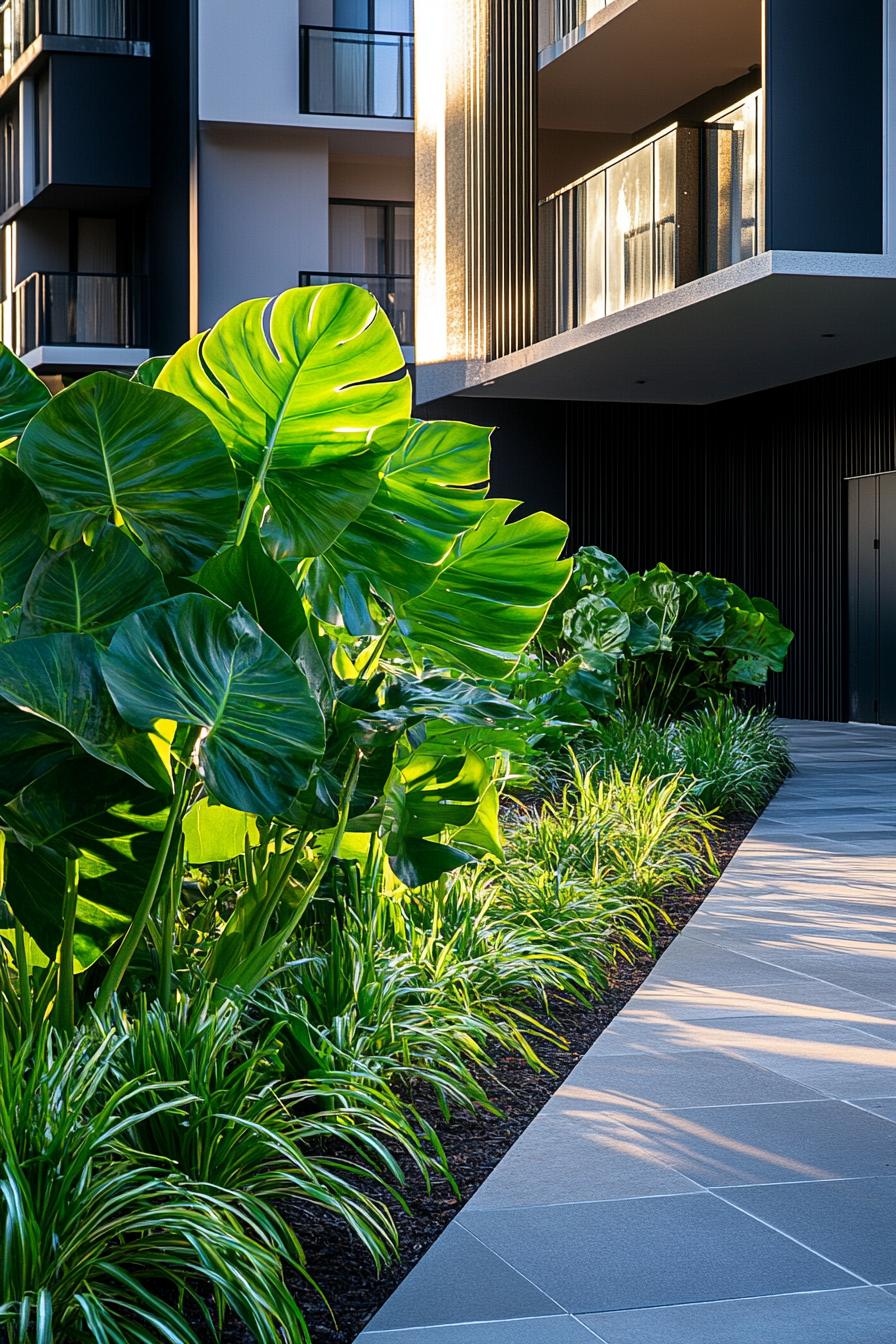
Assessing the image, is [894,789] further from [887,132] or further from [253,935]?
[253,935]

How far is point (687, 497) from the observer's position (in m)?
21.9

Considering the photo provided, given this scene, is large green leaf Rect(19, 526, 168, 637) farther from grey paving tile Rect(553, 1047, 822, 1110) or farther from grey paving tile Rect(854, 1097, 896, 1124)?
grey paving tile Rect(854, 1097, 896, 1124)

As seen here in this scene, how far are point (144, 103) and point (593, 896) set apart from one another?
22.1m

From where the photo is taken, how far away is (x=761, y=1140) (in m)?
3.94

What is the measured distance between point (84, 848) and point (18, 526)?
27.4 inches

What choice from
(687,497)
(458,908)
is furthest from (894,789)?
(687,497)

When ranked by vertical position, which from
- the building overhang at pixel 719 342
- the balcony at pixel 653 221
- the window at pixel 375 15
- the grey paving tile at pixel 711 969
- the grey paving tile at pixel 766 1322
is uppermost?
the window at pixel 375 15

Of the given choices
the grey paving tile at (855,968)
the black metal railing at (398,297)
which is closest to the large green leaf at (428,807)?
the grey paving tile at (855,968)

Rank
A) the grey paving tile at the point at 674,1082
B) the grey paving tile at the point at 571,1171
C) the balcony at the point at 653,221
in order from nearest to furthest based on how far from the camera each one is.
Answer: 1. the grey paving tile at the point at 571,1171
2. the grey paving tile at the point at 674,1082
3. the balcony at the point at 653,221

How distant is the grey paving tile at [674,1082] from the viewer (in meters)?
4.27

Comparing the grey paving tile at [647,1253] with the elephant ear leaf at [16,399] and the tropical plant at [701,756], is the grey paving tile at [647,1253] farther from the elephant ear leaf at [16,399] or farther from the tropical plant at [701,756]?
the tropical plant at [701,756]

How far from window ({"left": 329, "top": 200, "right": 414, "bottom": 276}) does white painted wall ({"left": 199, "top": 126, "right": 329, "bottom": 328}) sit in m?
0.81

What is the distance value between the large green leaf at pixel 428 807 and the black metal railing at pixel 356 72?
21259mm

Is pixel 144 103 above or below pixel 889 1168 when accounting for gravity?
above
